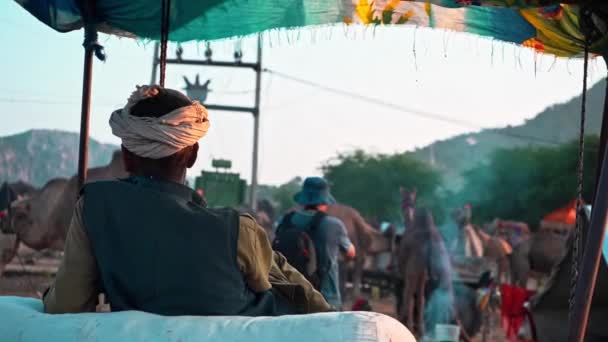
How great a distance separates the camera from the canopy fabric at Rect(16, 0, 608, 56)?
16.6 feet

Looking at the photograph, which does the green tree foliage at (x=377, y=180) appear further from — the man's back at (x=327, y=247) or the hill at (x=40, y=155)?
the man's back at (x=327, y=247)

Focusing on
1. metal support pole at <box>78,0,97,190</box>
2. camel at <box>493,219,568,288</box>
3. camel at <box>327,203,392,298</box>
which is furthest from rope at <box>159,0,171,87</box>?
camel at <box>327,203,392,298</box>

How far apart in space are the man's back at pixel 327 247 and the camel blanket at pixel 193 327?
469 cm

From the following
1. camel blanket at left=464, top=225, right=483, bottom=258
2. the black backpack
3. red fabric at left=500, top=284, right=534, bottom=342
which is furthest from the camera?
camel blanket at left=464, top=225, right=483, bottom=258

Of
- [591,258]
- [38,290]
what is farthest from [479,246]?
[591,258]

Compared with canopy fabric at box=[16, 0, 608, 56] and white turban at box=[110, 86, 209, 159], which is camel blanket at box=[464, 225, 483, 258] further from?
white turban at box=[110, 86, 209, 159]

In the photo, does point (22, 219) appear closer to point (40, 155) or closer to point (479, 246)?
point (479, 246)

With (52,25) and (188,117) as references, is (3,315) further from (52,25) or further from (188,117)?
(52,25)

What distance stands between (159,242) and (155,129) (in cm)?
35

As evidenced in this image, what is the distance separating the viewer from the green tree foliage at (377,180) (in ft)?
196

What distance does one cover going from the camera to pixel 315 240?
7562 millimetres

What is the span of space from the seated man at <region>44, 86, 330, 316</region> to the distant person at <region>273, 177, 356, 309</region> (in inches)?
160

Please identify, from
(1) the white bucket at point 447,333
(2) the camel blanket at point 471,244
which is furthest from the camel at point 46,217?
(1) the white bucket at point 447,333

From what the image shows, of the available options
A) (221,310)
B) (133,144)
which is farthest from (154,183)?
(221,310)
